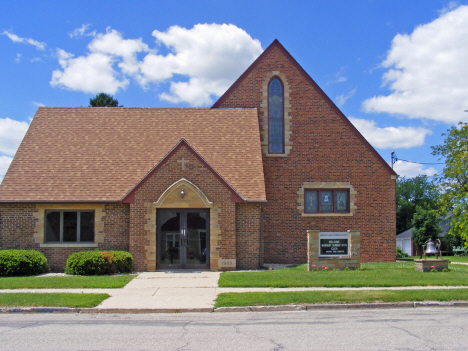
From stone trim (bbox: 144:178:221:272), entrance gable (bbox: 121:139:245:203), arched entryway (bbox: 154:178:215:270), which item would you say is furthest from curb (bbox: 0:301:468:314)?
entrance gable (bbox: 121:139:245:203)

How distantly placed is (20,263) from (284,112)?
43.9 feet

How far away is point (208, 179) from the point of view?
58.9ft

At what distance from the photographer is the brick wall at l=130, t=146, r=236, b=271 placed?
17.7 m

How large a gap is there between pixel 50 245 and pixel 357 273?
39.2ft

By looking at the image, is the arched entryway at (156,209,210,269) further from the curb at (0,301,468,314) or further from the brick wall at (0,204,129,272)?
the curb at (0,301,468,314)

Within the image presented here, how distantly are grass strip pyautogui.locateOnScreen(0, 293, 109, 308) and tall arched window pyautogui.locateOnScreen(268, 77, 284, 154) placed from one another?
12.5 meters

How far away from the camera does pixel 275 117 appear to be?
889 inches

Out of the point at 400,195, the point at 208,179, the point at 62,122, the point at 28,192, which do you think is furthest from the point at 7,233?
the point at 400,195

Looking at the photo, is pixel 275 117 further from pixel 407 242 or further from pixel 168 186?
pixel 407 242

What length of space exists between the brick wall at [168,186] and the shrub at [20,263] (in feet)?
11.5

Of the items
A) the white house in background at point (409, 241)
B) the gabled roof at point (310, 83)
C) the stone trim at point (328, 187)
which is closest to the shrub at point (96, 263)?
the stone trim at point (328, 187)

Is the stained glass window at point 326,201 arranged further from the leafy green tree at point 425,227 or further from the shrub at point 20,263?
the leafy green tree at point 425,227

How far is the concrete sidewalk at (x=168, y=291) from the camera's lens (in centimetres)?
1095

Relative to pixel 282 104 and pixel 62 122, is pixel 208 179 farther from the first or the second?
pixel 62 122
